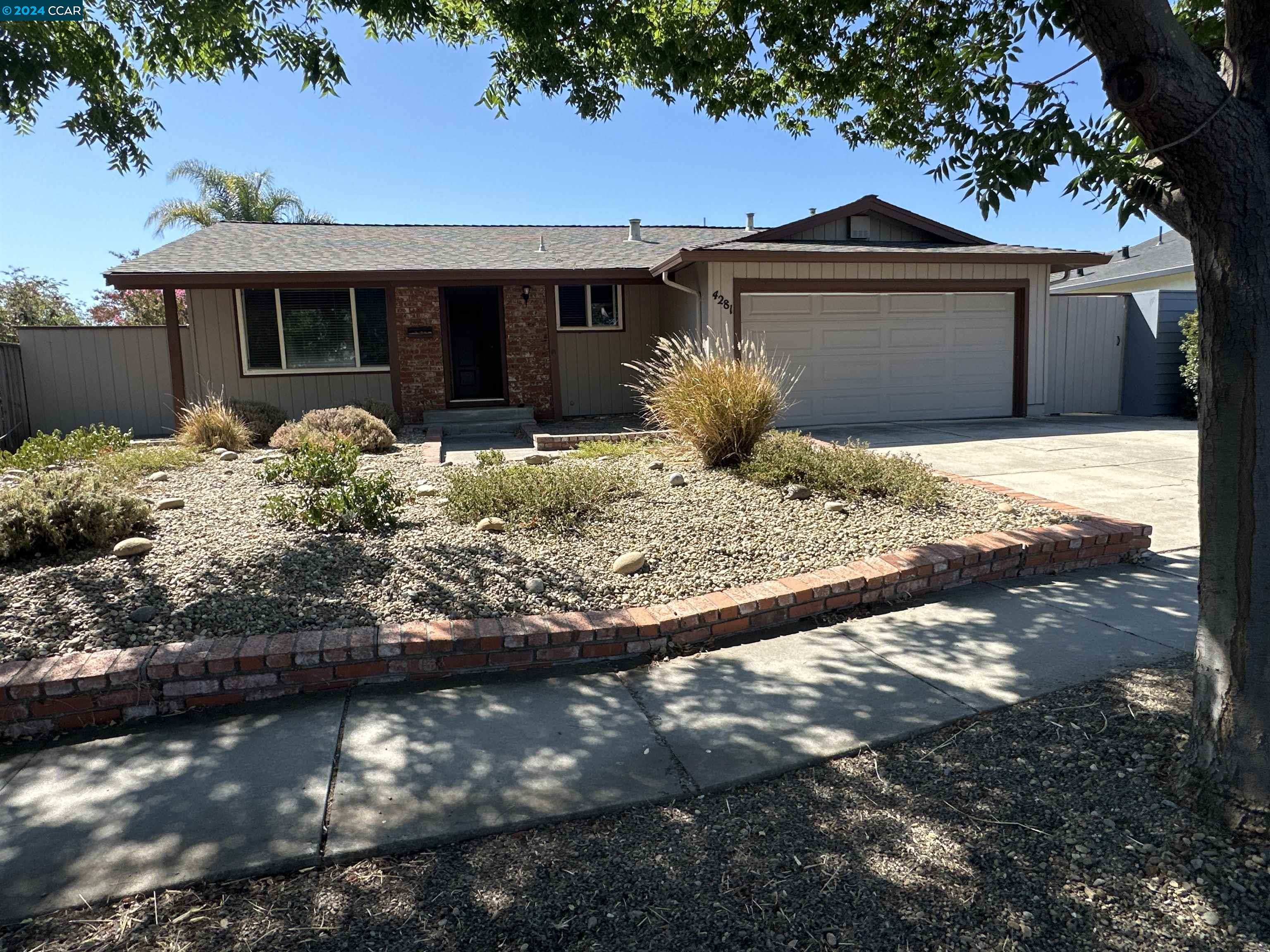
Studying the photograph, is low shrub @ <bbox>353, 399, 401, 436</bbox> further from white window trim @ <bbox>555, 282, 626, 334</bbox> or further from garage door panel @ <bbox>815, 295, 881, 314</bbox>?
garage door panel @ <bbox>815, 295, 881, 314</bbox>

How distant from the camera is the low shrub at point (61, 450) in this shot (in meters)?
6.37

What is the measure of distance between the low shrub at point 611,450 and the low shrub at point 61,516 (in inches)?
142

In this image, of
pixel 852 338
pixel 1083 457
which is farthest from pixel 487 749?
pixel 852 338

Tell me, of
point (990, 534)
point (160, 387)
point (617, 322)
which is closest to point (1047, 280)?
point (617, 322)

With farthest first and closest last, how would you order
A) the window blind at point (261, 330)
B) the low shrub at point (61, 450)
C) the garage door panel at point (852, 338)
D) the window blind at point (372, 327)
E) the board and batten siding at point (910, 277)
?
the window blind at point (372, 327), the window blind at point (261, 330), the garage door panel at point (852, 338), the board and batten siding at point (910, 277), the low shrub at point (61, 450)

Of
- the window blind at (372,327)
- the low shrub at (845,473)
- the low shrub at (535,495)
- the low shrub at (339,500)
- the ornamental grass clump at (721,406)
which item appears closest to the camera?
the low shrub at (339,500)

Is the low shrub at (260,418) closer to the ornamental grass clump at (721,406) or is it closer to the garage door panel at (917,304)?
the ornamental grass clump at (721,406)

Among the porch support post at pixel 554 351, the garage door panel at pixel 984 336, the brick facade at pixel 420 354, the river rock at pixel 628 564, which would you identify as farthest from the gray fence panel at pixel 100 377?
the garage door panel at pixel 984 336

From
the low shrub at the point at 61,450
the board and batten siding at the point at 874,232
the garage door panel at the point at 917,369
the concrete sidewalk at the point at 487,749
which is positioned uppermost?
the board and batten siding at the point at 874,232

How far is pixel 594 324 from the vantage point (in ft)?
43.4

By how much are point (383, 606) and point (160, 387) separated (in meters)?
10.4

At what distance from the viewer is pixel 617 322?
1329 cm

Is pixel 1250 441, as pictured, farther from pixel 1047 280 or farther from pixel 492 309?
pixel 492 309

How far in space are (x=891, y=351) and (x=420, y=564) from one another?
908cm
